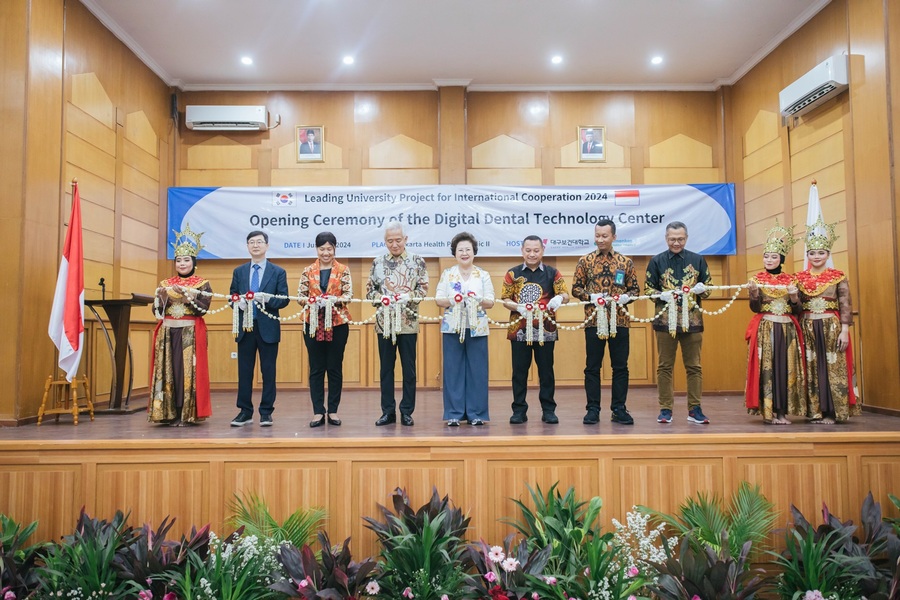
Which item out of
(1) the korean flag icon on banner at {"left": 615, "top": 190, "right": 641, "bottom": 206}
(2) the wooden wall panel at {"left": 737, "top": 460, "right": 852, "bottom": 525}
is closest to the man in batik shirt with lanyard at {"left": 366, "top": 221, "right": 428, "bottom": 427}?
(2) the wooden wall panel at {"left": 737, "top": 460, "right": 852, "bottom": 525}

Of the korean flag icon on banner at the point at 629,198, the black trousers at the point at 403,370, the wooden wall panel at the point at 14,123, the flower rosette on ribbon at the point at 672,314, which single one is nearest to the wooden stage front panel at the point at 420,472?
the black trousers at the point at 403,370

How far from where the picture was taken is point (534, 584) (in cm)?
281

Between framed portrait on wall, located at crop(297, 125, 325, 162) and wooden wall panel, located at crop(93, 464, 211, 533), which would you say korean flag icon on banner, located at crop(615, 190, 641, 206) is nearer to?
framed portrait on wall, located at crop(297, 125, 325, 162)

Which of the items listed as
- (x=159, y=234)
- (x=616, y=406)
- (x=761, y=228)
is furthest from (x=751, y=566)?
(x=159, y=234)

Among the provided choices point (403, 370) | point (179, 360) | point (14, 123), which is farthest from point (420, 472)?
point (14, 123)

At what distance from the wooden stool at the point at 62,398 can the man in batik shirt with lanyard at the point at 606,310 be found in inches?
152

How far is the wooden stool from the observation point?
15.2 ft

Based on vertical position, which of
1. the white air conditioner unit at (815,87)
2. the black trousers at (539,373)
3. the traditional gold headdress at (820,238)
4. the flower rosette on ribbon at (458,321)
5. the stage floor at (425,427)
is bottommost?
the stage floor at (425,427)

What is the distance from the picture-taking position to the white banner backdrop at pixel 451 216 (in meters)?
7.36

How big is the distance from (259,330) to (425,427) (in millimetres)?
1426

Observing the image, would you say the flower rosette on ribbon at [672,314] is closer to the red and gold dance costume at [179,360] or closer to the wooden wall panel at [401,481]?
the wooden wall panel at [401,481]

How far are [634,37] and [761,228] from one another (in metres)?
2.65

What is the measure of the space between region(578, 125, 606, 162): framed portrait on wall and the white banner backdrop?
0.50 metres

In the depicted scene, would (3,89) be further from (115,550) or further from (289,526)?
(289,526)
